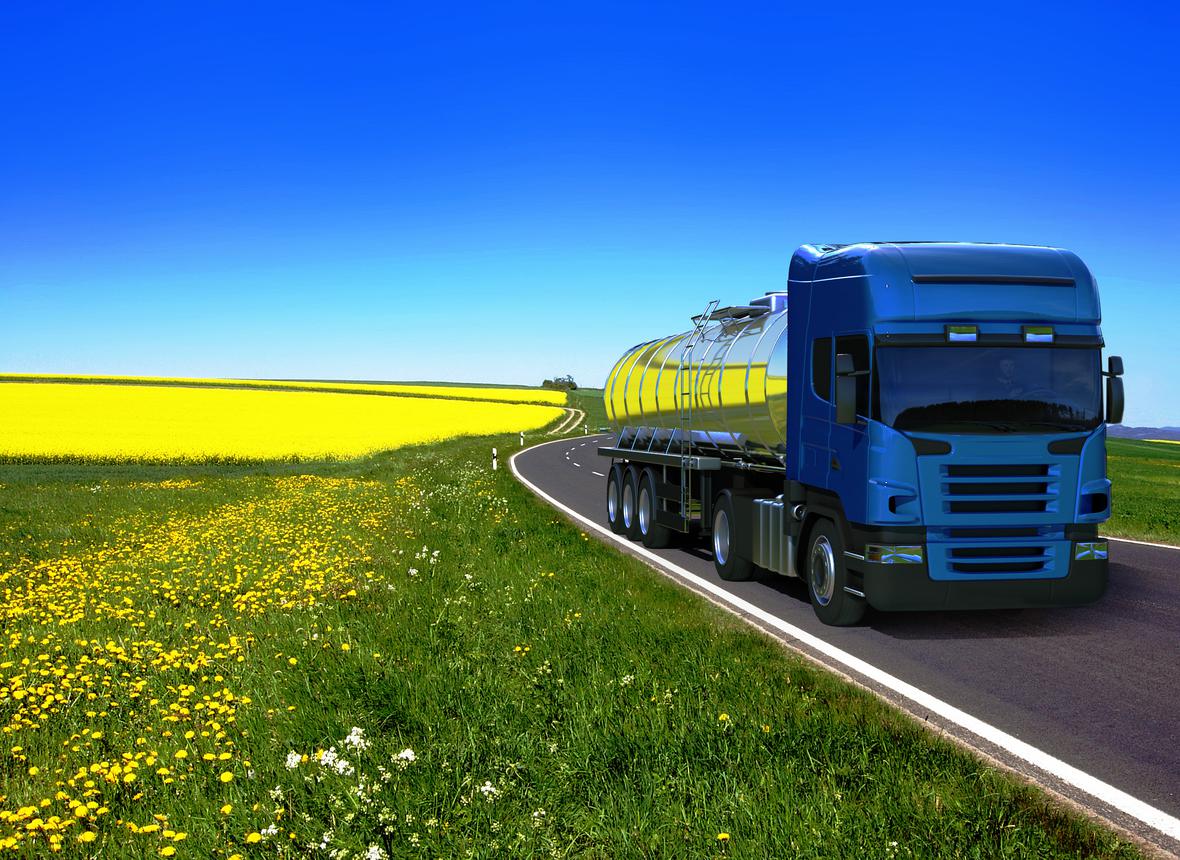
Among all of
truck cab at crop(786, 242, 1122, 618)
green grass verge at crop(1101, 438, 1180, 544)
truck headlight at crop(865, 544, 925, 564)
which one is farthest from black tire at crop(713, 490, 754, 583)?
green grass verge at crop(1101, 438, 1180, 544)

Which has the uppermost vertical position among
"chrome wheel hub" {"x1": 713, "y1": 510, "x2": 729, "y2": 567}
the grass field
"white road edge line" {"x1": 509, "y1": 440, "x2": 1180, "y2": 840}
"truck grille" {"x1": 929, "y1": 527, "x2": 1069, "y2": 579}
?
"truck grille" {"x1": 929, "y1": 527, "x2": 1069, "y2": 579}

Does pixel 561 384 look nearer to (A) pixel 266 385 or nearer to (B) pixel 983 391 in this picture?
(A) pixel 266 385

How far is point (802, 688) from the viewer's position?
6.73 m

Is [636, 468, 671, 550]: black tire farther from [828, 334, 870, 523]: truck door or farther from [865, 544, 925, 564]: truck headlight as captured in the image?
[865, 544, 925, 564]: truck headlight

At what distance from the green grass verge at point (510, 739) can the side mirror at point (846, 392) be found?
81.9 inches

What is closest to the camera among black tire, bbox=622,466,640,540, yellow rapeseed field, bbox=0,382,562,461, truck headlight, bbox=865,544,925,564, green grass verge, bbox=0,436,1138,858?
green grass verge, bbox=0,436,1138,858

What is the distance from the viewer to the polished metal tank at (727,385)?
10812 millimetres

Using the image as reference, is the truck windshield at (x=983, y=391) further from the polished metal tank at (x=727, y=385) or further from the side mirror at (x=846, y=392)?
the polished metal tank at (x=727, y=385)

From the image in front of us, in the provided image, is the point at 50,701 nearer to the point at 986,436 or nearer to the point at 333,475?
the point at 986,436

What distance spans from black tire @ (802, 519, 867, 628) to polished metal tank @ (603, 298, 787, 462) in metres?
1.31

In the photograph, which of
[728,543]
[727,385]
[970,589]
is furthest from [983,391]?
[728,543]

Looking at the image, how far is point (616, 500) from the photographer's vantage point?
17312mm

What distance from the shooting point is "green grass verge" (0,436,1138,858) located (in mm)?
4531

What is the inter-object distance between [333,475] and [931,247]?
25.7 meters
